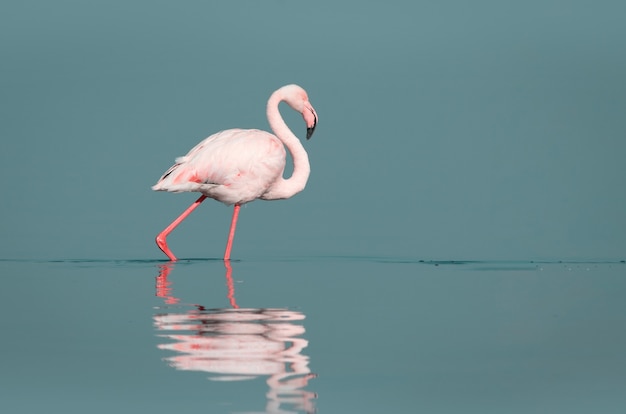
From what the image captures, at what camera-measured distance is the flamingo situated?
13562mm

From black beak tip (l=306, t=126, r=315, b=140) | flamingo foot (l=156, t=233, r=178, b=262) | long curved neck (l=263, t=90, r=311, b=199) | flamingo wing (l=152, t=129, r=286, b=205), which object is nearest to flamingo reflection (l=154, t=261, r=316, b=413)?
flamingo wing (l=152, t=129, r=286, b=205)

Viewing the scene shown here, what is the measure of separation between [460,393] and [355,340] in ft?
5.62

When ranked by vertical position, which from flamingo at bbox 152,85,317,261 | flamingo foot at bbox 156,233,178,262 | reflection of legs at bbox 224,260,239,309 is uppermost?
flamingo at bbox 152,85,317,261

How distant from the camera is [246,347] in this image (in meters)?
7.14

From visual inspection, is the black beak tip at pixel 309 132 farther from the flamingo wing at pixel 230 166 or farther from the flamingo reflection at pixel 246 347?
the flamingo reflection at pixel 246 347

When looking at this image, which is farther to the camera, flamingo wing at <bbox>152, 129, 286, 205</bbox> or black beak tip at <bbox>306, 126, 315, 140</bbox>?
black beak tip at <bbox>306, 126, 315, 140</bbox>

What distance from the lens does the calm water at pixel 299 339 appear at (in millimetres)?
6012

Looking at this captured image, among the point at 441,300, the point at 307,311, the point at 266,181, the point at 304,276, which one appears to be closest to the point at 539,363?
the point at 307,311

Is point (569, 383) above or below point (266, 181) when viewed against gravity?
below

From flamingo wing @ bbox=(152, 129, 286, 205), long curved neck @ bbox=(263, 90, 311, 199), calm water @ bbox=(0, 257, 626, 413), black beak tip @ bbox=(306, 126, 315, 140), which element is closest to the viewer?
calm water @ bbox=(0, 257, 626, 413)

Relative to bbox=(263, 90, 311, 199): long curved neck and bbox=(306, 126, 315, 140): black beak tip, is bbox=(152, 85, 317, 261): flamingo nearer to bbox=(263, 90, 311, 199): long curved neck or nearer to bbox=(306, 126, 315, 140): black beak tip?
bbox=(263, 90, 311, 199): long curved neck

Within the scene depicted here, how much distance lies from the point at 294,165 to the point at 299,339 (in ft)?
23.1

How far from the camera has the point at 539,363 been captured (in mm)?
6945

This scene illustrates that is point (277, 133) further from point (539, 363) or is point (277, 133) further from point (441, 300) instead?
point (539, 363)
